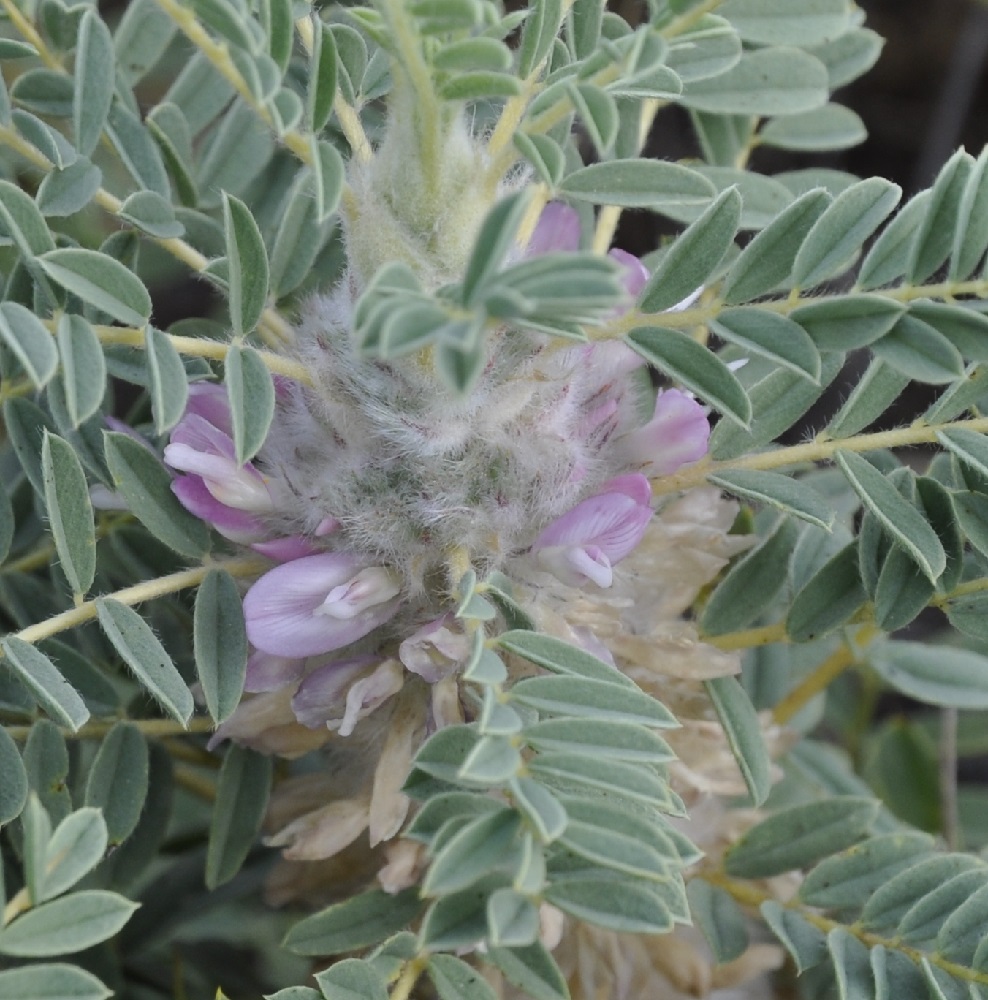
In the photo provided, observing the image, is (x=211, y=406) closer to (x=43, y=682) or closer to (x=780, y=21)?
(x=43, y=682)

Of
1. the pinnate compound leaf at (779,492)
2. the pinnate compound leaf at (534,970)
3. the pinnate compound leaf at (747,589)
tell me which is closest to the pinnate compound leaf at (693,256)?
the pinnate compound leaf at (779,492)

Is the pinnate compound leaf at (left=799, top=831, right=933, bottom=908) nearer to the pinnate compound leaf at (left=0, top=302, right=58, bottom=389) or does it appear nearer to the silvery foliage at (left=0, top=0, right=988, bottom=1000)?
the silvery foliage at (left=0, top=0, right=988, bottom=1000)

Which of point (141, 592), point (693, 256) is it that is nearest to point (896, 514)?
point (693, 256)

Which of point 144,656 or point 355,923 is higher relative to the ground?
point 144,656

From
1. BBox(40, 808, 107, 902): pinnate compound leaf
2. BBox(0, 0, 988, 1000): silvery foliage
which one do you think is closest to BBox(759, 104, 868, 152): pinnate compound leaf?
BBox(0, 0, 988, 1000): silvery foliage

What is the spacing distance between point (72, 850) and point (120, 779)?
0.70 ft

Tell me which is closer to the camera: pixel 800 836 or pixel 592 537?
pixel 592 537

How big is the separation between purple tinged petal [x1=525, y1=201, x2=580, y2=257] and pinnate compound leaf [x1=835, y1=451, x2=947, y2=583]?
0.21m

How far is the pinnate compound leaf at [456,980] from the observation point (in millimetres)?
647

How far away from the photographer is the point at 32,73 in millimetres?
825

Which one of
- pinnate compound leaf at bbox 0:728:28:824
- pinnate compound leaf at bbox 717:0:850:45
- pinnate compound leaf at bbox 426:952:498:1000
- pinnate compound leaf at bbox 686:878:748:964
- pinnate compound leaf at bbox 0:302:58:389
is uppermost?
pinnate compound leaf at bbox 717:0:850:45

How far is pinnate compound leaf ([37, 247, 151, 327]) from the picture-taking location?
64 cm

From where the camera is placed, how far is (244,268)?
67cm

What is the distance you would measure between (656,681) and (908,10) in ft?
5.40
